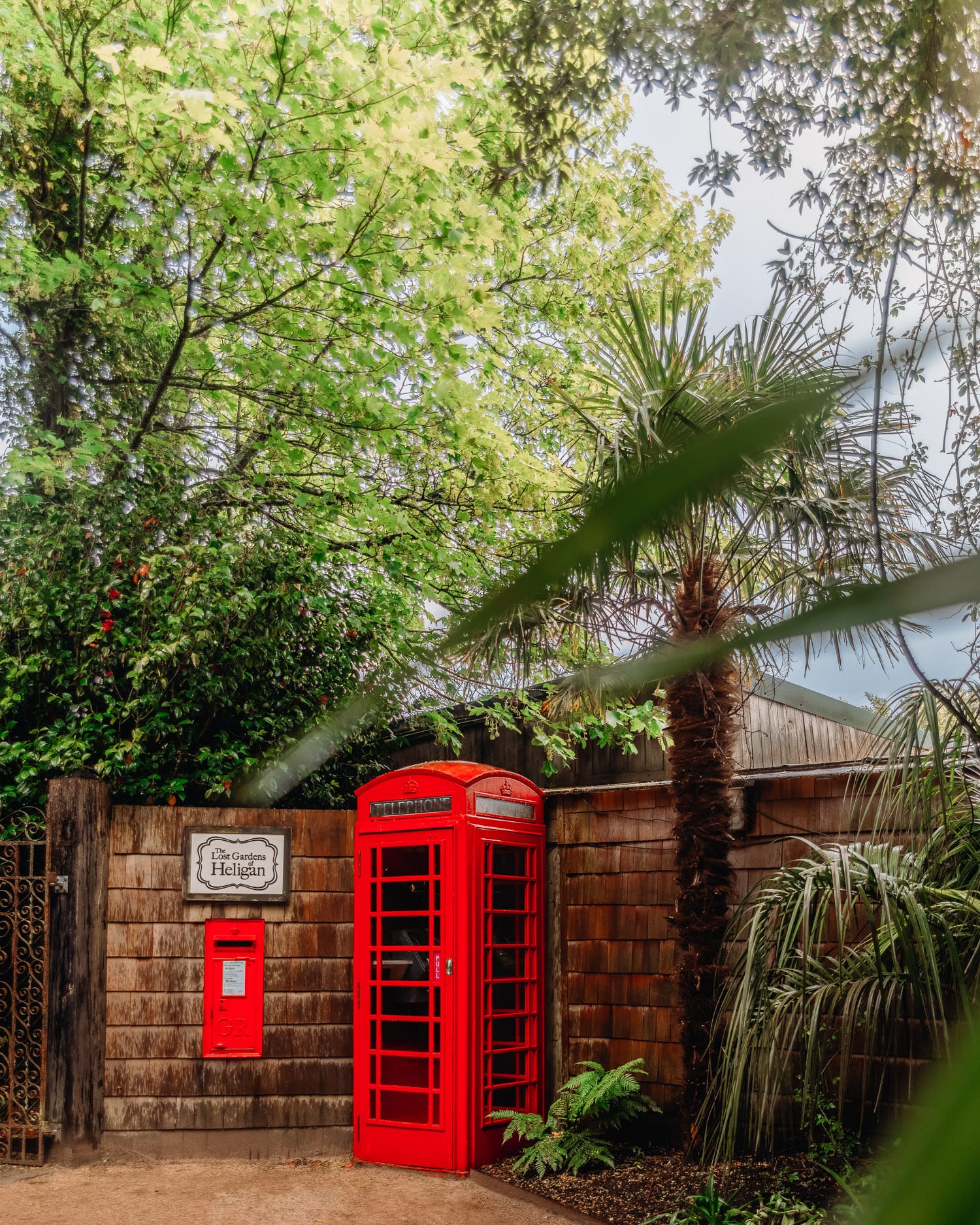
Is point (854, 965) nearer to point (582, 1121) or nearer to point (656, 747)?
point (582, 1121)

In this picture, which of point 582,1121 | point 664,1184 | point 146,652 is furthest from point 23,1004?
point 664,1184

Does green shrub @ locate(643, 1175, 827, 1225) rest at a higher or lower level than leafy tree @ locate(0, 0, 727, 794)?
lower

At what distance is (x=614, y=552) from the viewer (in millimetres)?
315

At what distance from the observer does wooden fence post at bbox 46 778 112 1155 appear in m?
5.87

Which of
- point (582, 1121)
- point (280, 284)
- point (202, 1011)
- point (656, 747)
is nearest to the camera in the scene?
point (582, 1121)

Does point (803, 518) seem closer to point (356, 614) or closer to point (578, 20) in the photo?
point (578, 20)

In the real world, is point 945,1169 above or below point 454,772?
below

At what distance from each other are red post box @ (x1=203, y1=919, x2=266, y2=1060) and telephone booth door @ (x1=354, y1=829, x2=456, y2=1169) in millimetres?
573

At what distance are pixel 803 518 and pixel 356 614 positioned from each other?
143 inches

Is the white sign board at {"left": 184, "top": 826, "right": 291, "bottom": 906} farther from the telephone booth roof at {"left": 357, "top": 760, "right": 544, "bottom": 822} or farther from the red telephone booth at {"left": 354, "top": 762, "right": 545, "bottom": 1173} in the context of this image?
the telephone booth roof at {"left": 357, "top": 760, "right": 544, "bottom": 822}

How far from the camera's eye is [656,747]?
8906mm

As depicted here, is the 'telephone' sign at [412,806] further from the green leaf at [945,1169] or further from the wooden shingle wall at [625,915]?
the green leaf at [945,1169]

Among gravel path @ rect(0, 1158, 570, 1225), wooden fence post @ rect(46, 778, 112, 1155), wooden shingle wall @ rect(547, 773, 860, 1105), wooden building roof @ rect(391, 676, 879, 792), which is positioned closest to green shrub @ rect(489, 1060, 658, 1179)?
wooden shingle wall @ rect(547, 773, 860, 1105)

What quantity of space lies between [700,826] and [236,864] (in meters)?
2.74
